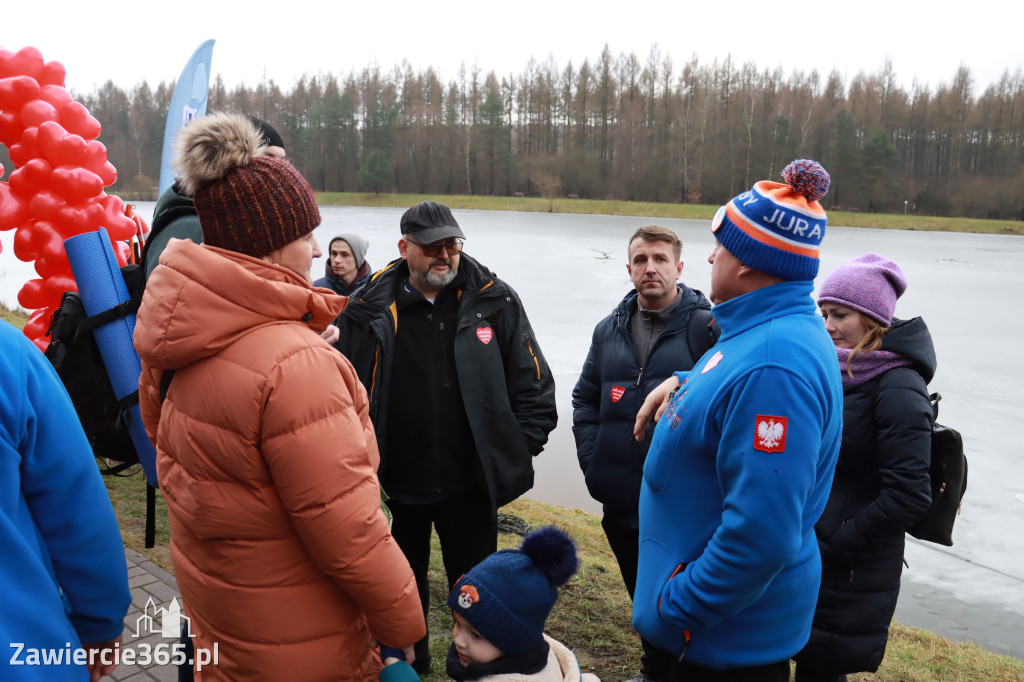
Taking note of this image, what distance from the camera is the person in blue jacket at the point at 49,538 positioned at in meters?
1.26

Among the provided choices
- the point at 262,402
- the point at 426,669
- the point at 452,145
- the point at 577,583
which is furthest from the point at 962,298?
the point at 452,145

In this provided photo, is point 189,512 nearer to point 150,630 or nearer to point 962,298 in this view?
point 150,630

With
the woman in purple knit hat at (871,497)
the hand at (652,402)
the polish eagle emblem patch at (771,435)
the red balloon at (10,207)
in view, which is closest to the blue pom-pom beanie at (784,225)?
the polish eagle emblem patch at (771,435)

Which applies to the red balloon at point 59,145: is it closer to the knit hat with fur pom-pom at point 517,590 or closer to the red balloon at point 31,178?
the red balloon at point 31,178

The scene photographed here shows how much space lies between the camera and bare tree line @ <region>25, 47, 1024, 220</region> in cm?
3725

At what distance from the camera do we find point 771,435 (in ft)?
4.90

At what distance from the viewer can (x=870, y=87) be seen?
45.0m

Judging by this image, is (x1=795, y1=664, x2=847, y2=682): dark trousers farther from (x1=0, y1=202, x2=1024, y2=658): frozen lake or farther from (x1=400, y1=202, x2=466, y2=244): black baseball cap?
(x1=0, y1=202, x2=1024, y2=658): frozen lake

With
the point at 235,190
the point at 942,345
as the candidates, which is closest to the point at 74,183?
the point at 235,190

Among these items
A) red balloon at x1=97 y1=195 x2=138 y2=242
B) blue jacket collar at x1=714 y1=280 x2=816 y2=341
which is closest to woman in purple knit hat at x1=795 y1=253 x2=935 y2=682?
blue jacket collar at x1=714 y1=280 x2=816 y2=341

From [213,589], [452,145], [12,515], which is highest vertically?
[452,145]

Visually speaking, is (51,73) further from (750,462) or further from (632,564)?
(750,462)

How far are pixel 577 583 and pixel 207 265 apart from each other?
→ 2.99m

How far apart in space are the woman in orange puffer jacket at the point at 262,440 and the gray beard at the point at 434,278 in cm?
117
